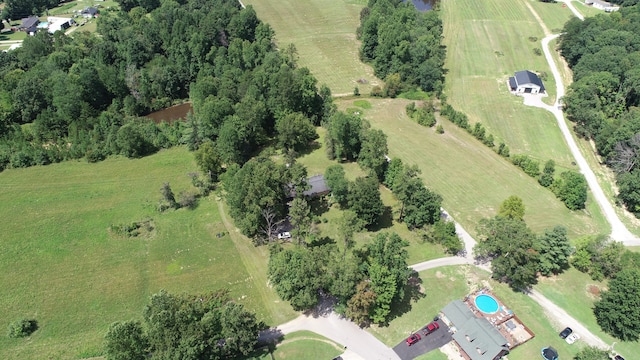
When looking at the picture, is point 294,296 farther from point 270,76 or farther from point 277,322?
point 270,76

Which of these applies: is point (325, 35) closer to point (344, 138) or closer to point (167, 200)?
point (344, 138)

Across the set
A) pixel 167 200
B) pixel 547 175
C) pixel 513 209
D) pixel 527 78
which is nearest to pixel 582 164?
pixel 547 175

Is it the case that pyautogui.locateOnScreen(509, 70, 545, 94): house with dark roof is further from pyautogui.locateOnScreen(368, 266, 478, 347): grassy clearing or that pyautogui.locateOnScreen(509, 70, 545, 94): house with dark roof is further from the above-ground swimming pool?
the above-ground swimming pool

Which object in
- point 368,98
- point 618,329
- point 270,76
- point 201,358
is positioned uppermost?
point 270,76

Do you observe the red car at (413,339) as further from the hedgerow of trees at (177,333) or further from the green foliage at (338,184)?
the green foliage at (338,184)

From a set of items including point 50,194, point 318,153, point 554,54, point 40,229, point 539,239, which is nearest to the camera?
point 539,239

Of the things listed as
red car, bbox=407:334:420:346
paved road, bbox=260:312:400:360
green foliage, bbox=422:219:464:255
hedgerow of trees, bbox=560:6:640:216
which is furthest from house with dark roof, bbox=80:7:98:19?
red car, bbox=407:334:420:346

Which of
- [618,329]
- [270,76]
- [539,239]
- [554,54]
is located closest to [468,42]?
[554,54]
